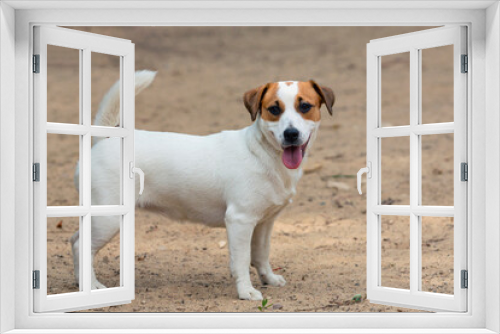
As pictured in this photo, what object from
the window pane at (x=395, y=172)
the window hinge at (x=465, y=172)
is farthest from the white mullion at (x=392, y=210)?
the window pane at (x=395, y=172)

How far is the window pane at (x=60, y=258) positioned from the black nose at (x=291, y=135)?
1654 millimetres

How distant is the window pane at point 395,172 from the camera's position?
7193 millimetres

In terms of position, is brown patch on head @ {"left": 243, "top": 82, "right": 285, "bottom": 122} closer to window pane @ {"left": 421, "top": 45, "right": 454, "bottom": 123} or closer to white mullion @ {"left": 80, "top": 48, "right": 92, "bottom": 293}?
white mullion @ {"left": 80, "top": 48, "right": 92, "bottom": 293}

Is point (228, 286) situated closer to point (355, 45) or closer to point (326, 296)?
point (326, 296)

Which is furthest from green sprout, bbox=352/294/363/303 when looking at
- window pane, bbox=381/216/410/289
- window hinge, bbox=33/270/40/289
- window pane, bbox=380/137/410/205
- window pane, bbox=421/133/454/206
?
window pane, bbox=421/133/454/206

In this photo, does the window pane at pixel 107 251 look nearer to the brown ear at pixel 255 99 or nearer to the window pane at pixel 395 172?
the brown ear at pixel 255 99

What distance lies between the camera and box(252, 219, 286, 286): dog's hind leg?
14.2 feet

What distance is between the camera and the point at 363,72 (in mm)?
11586

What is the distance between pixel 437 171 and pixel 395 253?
2.59m

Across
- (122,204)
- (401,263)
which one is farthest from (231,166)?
(401,263)

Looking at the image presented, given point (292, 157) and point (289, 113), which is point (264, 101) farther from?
point (292, 157)

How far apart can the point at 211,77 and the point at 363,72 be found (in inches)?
107

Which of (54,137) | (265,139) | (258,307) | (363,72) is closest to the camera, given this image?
(258,307)

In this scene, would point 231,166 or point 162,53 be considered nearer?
point 231,166
